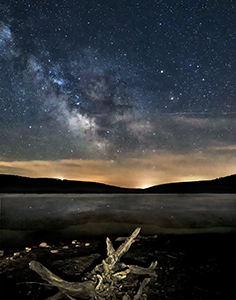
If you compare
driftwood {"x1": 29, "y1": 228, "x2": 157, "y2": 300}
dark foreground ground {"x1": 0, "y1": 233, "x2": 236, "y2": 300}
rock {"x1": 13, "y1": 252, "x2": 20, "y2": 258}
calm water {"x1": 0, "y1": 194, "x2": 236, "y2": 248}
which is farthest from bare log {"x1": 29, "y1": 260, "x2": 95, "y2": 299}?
calm water {"x1": 0, "y1": 194, "x2": 236, "y2": 248}

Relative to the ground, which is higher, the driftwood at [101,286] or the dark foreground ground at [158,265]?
the driftwood at [101,286]

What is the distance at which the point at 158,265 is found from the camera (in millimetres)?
7141

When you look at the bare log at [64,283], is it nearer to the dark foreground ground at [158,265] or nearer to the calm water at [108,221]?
the dark foreground ground at [158,265]

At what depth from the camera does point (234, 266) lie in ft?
24.1

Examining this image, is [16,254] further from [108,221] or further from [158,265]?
[108,221]

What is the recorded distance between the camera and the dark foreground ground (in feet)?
18.1

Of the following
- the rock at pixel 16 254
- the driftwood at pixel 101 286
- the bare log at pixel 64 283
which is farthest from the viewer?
the rock at pixel 16 254

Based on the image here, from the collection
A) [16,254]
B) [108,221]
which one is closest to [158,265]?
[16,254]

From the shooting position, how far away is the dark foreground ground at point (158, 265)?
5523 mm

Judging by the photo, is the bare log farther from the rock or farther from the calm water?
the calm water

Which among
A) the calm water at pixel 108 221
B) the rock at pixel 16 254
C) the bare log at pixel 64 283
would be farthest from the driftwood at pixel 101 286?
the calm water at pixel 108 221

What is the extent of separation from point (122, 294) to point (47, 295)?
1.76m

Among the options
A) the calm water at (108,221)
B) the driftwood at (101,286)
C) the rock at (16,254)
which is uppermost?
the driftwood at (101,286)

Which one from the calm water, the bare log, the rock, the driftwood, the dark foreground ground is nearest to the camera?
the bare log
